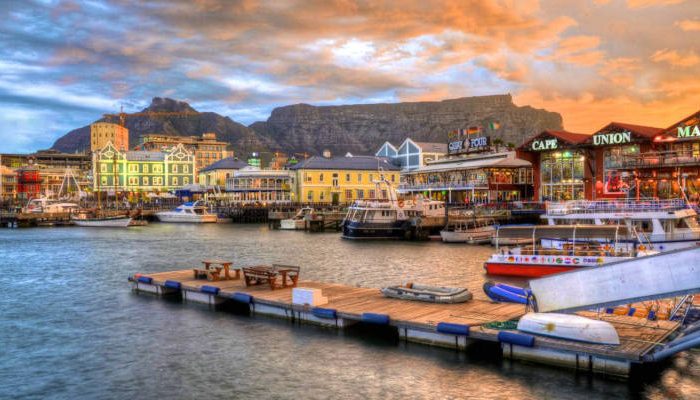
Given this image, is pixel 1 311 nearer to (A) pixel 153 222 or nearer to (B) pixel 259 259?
(B) pixel 259 259

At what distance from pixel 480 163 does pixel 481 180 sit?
10.0 ft

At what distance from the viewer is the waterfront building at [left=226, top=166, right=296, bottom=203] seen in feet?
381

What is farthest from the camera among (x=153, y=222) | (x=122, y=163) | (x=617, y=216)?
(x=122, y=163)

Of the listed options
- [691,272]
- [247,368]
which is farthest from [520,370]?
[247,368]

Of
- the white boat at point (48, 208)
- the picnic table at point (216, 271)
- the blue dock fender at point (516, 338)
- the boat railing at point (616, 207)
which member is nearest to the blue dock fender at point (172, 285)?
the picnic table at point (216, 271)

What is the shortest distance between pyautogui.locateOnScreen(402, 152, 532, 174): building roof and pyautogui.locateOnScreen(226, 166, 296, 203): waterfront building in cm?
2739

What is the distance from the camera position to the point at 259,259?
46.6 meters

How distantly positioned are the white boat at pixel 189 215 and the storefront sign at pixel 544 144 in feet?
188

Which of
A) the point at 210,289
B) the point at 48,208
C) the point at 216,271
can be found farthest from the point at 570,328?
the point at 48,208

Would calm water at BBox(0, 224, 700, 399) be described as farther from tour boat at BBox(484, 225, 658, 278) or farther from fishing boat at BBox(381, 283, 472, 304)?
tour boat at BBox(484, 225, 658, 278)

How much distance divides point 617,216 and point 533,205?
35.3m

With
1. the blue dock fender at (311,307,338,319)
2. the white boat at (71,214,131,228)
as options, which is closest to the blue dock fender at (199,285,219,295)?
the blue dock fender at (311,307,338,319)

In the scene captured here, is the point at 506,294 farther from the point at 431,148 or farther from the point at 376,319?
the point at 431,148

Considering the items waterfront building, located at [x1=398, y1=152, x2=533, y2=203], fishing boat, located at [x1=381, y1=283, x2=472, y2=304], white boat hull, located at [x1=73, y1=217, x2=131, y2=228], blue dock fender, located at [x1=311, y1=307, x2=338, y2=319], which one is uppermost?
waterfront building, located at [x1=398, y1=152, x2=533, y2=203]
